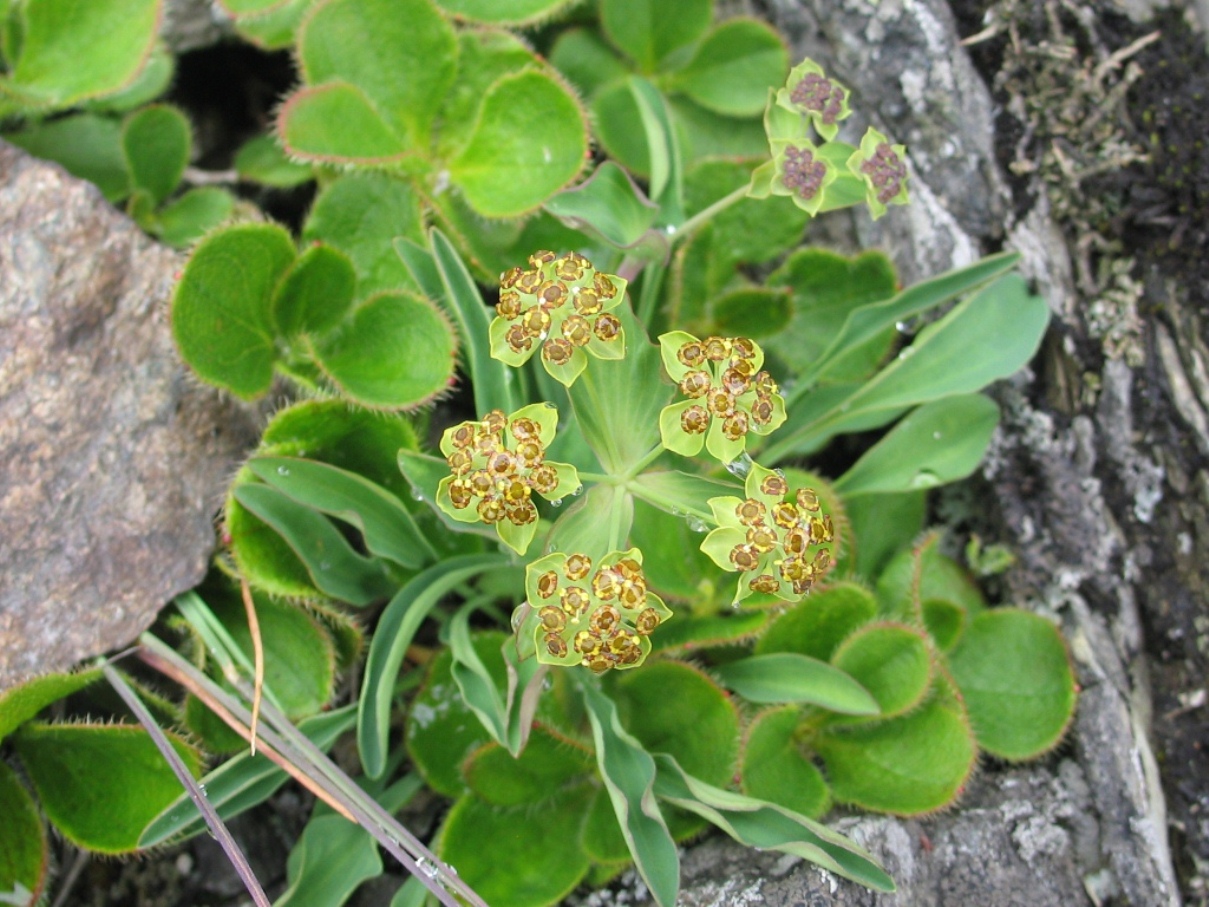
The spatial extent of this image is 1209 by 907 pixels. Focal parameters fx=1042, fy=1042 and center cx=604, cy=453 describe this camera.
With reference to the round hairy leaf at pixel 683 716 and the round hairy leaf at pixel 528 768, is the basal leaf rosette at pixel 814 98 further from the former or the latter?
the round hairy leaf at pixel 528 768

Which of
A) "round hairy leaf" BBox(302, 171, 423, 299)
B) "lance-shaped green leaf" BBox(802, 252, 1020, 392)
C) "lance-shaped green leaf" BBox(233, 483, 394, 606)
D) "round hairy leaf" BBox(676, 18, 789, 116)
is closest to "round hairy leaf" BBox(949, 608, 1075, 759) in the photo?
"lance-shaped green leaf" BBox(802, 252, 1020, 392)

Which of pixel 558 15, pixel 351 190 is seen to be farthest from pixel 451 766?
pixel 558 15

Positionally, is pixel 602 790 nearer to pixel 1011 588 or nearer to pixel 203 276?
pixel 1011 588

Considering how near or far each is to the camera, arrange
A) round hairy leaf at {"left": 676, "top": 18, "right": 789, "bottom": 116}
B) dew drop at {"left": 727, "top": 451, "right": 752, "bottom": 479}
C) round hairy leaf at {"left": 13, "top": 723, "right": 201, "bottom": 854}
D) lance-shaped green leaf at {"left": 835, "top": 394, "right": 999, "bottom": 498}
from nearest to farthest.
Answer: dew drop at {"left": 727, "top": 451, "right": 752, "bottom": 479}
round hairy leaf at {"left": 13, "top": 723, "right": 201, "bottom": 854}
lance-shaped green leaf at {"left": 835, "top": 394, "right": 999, "bottom": 498}
round hairy leaf at {"left": 676, "top": 18, "right": 789, "bottom": 116}

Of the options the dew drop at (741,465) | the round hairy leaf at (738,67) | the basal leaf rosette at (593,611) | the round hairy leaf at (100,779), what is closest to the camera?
the basal leaf rosette at (593,611)

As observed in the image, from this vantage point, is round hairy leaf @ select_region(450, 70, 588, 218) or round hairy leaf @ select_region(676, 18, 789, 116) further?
round hairy leaf @ select_region(676, 18, 789, 116)

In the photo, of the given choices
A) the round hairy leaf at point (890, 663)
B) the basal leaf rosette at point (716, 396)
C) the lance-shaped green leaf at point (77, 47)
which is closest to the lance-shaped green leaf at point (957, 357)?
the round hairy leaf at point (890, 663)

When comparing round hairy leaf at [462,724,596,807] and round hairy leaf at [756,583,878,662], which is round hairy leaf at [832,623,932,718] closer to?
round hairy leaf at [756,583,878,662]
